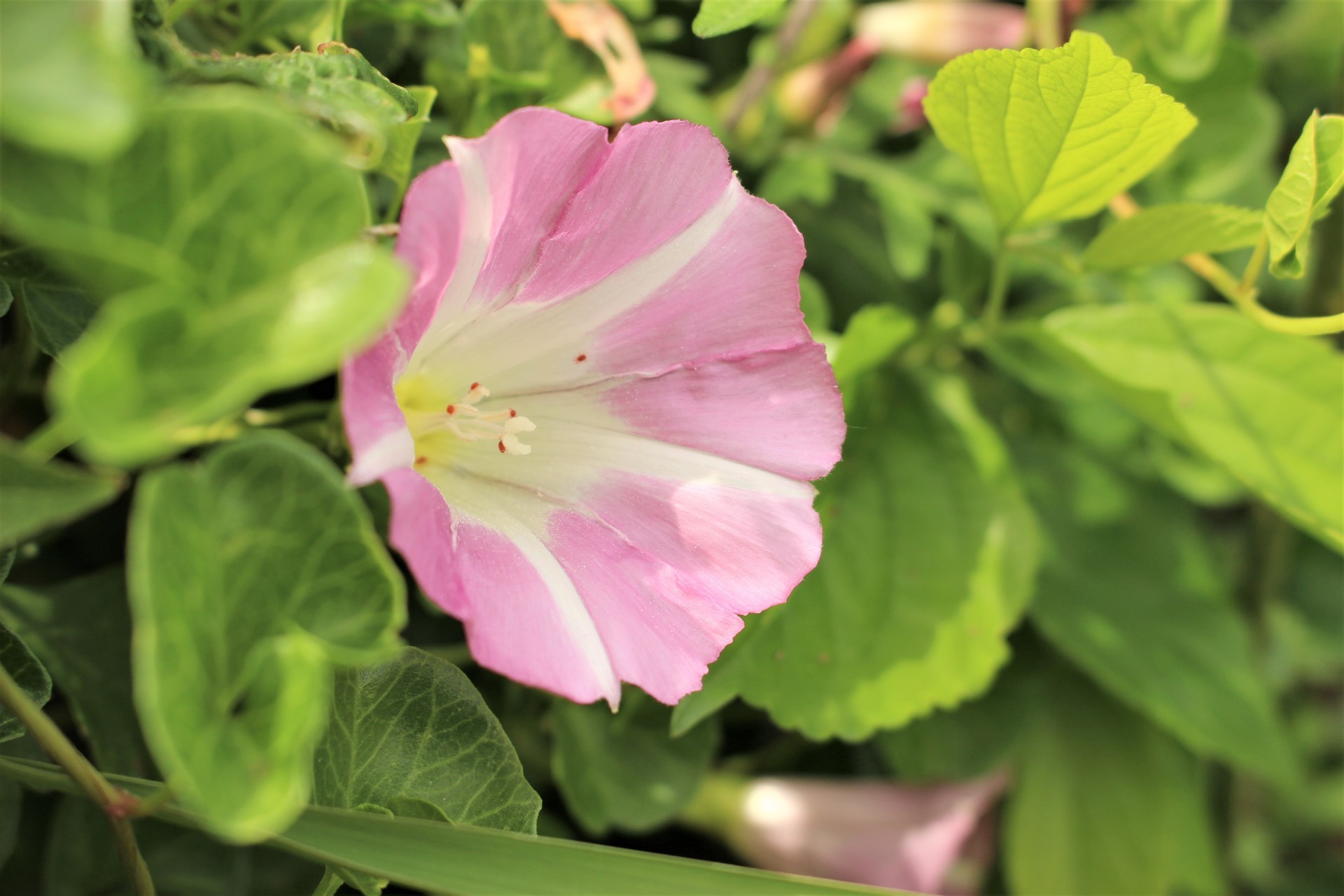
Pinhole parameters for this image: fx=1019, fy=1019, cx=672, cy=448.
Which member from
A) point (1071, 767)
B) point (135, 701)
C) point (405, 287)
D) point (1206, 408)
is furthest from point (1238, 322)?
point (135, 701)

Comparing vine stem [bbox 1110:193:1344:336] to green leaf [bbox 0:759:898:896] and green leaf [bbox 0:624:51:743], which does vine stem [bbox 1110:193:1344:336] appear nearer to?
green leaf [bbox 0:759:898:896]

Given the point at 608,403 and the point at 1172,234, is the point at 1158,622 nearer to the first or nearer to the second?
the point at 1172,234

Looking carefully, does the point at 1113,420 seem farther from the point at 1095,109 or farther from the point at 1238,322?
the point at 1095,109

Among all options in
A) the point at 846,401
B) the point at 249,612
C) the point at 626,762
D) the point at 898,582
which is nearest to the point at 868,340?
the point at 846,401

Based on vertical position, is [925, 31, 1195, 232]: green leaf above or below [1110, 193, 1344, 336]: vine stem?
above

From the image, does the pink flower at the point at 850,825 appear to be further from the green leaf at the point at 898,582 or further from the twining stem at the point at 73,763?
the twining stem at the point at 73,763

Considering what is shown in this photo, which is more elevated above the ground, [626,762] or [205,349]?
[205,349]

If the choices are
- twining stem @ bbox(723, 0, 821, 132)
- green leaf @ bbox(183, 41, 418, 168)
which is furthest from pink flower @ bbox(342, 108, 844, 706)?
twining stem @ bbox(723, 0, 821, 132)
